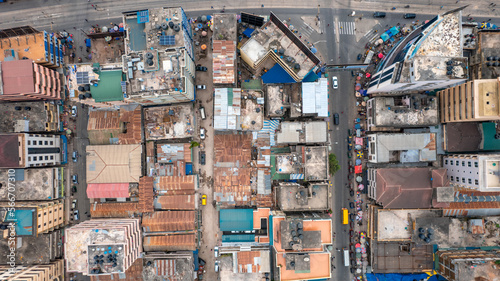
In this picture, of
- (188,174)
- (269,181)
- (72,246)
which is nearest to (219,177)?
(188,174)

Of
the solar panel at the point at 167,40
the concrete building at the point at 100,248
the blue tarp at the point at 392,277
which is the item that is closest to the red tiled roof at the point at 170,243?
the concrete building at the point at 100,248

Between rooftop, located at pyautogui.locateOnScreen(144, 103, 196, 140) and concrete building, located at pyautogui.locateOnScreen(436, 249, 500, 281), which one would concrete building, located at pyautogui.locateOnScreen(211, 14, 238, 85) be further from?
concrete building, located at pyautogui.locateOnScreen(436, 249, 500, 281)

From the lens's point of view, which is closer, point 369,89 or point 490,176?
point 490,176

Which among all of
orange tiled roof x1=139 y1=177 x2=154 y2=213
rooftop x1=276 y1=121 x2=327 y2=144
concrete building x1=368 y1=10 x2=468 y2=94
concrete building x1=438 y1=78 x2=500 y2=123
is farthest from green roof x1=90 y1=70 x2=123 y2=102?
concrete building x1=438 y1=78 x2=500 y2=123

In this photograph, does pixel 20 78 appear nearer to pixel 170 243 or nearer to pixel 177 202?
pixel 177 202

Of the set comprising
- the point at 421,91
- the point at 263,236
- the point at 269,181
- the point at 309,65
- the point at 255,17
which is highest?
the point at 255,17

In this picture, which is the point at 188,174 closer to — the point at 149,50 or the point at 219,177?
the point at 219,177


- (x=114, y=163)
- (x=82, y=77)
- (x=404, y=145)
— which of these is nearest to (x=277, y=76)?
(x=404, y=145)
